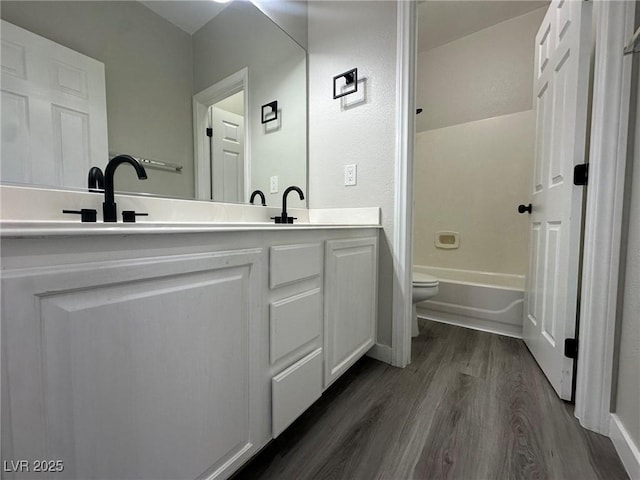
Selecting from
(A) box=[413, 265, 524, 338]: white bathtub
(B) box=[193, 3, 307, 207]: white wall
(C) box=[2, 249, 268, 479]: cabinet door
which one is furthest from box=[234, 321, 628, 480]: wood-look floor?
(B) box=[193, 3, 307, 207]: white wall

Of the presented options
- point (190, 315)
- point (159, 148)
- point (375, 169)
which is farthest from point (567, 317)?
point (159, 148)

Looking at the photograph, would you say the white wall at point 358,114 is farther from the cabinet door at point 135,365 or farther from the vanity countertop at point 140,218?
the cabinet door at point 135,365

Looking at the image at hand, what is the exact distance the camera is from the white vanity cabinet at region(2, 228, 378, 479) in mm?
410

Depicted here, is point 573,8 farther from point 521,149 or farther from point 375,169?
point 521,149

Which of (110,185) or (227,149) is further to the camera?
(227,149)

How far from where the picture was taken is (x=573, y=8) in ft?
3.88

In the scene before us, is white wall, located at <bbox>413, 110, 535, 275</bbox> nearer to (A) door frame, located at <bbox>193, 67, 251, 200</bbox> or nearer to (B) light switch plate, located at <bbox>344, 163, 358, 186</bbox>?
(B) light switch plate, located at <bbox>344, 163, 358, 186</bbox>

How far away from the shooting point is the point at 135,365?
53 cm

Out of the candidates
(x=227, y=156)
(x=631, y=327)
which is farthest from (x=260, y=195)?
(x=631, y=327)

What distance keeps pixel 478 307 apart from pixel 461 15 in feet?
8.37

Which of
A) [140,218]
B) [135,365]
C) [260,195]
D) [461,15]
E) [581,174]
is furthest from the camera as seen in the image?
[461,15]

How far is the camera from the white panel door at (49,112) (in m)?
0.73

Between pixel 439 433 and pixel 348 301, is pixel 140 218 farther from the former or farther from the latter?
pixel 439 433

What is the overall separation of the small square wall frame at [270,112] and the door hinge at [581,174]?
4.88 ft
